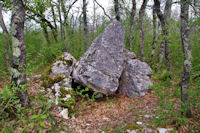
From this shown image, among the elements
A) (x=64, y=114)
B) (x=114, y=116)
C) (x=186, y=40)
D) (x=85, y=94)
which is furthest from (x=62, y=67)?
(x=186, y=40)

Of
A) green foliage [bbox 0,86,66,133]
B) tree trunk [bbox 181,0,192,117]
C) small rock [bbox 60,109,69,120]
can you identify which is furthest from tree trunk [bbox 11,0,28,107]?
tree trunk [bbox 181,0,192,117]

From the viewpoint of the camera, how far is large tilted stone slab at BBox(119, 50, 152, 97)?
5.27 metres

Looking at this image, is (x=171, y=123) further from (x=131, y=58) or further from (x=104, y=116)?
(x=131, y=58)

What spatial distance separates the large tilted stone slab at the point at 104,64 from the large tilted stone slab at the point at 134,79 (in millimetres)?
539

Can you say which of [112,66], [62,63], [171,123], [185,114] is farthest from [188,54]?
[62,63]

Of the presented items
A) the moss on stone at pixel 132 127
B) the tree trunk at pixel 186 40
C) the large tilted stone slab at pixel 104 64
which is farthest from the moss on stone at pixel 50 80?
the tree trunk at pixel 186 40

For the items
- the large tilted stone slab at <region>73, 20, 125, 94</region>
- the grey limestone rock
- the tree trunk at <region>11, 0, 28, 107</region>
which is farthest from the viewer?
the grey limestone rock

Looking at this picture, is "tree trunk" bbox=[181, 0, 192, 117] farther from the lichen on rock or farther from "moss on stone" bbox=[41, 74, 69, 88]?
"moss on stone" bbox=[41, 74, 69, 88]

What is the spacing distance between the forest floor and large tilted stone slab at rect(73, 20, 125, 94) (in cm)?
60

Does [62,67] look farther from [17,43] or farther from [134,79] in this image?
[134,79]

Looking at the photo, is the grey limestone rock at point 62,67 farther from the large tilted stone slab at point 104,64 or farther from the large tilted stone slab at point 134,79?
the large tilted stone slab at point 134,79

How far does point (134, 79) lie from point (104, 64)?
1.50 meters

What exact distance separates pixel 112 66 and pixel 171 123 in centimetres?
290

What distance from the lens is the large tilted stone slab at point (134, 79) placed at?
5.27 meters
